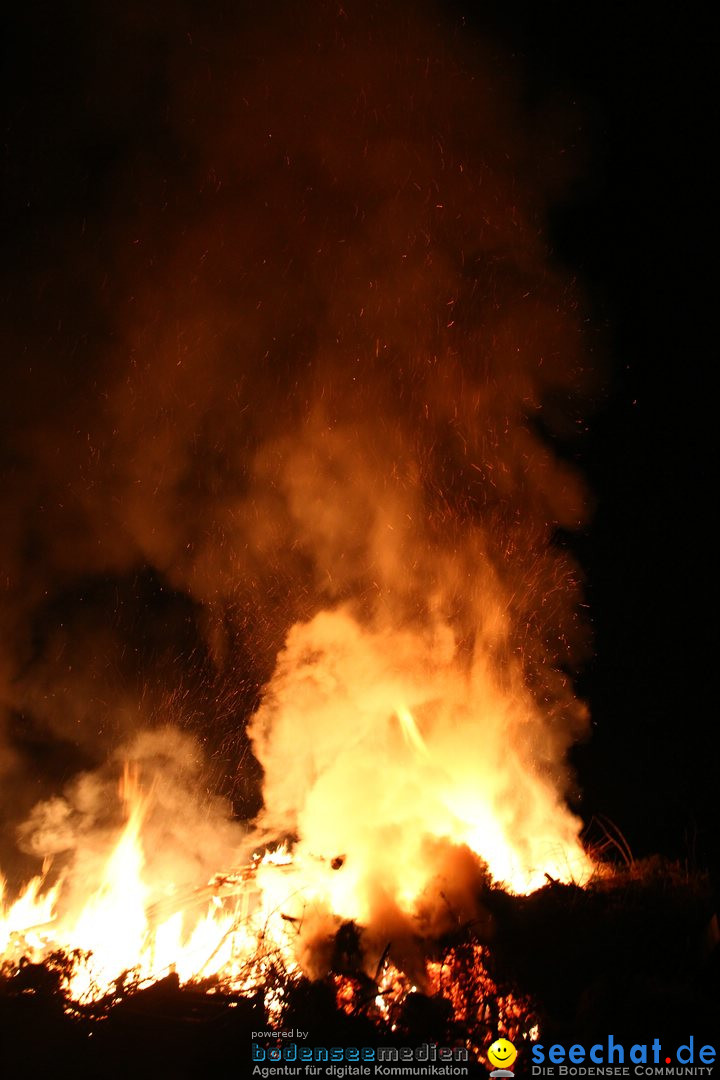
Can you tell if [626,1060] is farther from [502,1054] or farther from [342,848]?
[342,848]

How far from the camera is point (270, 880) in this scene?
709cm

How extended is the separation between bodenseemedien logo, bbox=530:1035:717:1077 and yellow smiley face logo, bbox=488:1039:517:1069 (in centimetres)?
16

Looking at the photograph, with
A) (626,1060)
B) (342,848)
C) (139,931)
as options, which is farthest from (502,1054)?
(139,931)

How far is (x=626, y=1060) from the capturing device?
3904 millimetres

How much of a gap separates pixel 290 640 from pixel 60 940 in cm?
426

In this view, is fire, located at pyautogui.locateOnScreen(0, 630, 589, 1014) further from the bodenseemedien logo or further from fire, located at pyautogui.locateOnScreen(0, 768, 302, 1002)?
the bodenseemedien logo

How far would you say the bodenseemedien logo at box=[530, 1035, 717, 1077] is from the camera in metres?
3.83

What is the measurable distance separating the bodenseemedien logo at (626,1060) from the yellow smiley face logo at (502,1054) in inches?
6.1

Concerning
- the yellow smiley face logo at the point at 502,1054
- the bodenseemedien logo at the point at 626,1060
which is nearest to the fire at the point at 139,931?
the yellow smiley face logo at the point at 502,1054

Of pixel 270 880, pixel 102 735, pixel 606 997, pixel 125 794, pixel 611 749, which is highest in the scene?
pixel 611 749

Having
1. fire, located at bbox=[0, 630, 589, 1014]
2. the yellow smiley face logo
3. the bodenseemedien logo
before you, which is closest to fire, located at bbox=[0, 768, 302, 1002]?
fire, located at bbox=[0, 630, 589, 1014]


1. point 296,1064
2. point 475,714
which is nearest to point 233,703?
point 475,714

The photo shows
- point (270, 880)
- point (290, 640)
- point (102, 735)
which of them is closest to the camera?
point (270, 880)

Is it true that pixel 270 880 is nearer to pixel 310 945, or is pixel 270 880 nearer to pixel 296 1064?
pixel 310 945
